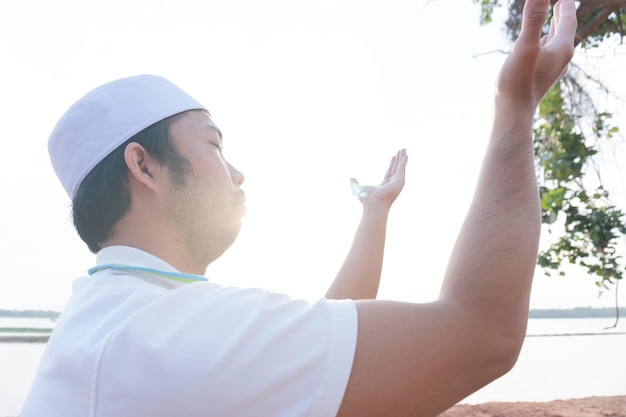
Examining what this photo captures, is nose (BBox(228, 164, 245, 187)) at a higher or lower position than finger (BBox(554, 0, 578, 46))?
lower

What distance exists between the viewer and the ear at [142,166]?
1312 millimetres

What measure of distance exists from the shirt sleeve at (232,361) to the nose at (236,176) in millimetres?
549

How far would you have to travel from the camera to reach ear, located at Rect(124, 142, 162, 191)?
4.30 ft

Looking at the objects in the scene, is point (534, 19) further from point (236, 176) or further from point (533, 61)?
point (236, 176)

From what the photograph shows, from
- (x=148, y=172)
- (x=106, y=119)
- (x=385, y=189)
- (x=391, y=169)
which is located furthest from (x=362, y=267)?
(x=106, y=119)

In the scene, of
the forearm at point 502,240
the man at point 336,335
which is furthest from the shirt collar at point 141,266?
the forearm at point 502,240

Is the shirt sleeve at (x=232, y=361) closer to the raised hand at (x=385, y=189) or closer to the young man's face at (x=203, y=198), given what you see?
the young man's face at (x=203, y=198)

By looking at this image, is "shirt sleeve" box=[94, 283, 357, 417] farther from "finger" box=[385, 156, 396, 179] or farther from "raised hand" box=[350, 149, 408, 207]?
"finger" box=[385, 156, 396, 179]

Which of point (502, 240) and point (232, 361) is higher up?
point (502, 240)

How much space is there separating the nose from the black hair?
0.38ft

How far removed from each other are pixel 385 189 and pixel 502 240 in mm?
920

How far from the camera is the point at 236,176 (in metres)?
1.41

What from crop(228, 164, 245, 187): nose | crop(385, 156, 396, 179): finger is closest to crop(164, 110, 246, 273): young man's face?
crop(228, 164, 245, 187): nose

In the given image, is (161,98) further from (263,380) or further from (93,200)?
(263,380)
